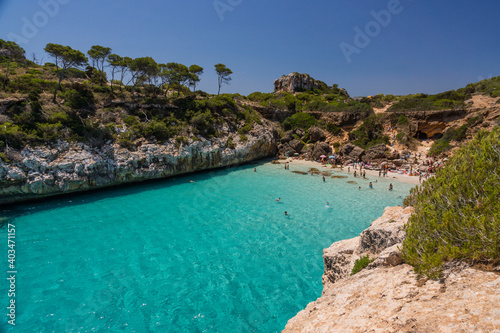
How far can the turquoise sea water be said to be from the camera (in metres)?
7.45

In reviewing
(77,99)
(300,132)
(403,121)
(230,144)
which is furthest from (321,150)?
(77,99)

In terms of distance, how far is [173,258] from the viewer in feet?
34.9

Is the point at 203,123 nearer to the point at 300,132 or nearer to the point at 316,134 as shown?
the point at 300,132

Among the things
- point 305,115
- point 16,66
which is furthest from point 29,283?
point 305,115

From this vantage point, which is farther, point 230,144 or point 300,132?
point 300,132

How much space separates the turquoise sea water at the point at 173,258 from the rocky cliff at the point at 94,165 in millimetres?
1393

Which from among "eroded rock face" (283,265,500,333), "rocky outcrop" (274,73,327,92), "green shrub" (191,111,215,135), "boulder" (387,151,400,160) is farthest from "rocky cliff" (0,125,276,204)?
"rocky outcrop" (274,73,327,92)

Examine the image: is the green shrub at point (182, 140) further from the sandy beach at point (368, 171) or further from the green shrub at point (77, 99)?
the sandy beach at point (368, 171)

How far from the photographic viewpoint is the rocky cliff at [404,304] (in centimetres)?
261

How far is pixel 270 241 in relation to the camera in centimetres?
1234

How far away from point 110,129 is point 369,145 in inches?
1610

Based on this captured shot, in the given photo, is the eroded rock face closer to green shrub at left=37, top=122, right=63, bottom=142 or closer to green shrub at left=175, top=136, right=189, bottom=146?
green shrub at left=175, top=136, right=189, bottom=146

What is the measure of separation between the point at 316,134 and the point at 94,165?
126ft

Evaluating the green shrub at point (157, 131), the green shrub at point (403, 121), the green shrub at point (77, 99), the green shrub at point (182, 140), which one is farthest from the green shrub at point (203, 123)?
the green shrub at point (403, 121)
